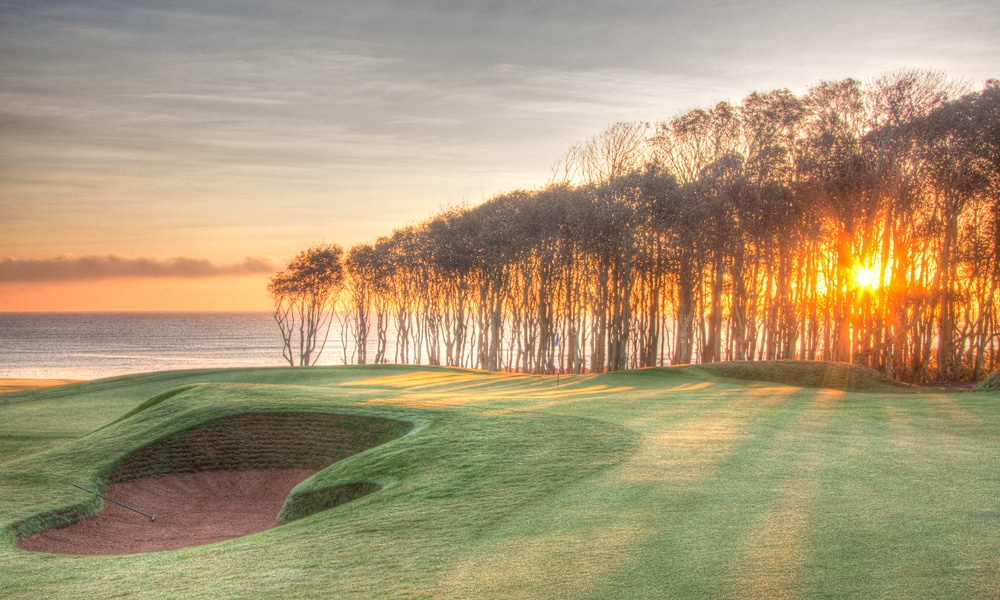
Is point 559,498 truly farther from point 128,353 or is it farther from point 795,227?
point 128,353

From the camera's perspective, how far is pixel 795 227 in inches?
1667

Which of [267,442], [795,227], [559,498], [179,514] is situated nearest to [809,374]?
[795,227]

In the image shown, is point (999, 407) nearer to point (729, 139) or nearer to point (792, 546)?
point (792, 546)

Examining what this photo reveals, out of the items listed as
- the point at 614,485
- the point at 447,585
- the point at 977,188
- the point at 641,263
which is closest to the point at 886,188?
the point at 977,188

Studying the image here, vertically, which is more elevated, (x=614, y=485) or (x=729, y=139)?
(x=729, y=139)

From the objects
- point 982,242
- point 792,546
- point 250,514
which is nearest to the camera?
point 792,546

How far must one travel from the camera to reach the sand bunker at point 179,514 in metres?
11.6

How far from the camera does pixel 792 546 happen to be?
6.82 metres

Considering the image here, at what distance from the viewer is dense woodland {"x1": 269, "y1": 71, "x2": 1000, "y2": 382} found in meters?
38.7

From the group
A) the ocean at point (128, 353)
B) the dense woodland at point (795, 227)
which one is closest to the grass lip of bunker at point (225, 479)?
the dense woodland at point (795, 227)

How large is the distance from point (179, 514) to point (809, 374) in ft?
94.6

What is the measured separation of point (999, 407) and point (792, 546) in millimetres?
15492

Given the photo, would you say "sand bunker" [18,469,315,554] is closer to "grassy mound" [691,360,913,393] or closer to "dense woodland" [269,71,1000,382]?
"grassy mound" [691,360,913,393]

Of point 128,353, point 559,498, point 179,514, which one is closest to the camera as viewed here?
point 559,498
